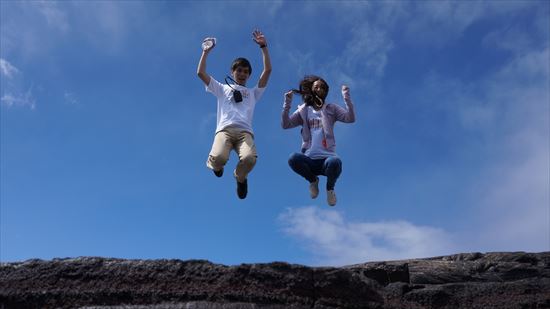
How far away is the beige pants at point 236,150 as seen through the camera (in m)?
8.25

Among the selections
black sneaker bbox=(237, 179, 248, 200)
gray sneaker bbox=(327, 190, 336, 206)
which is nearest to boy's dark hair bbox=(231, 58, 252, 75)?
black sneaker bbox=(237, 179, 248, 200)

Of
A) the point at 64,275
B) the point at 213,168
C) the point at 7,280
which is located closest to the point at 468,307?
the point at 213,168

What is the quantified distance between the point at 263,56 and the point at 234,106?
91 centimetres

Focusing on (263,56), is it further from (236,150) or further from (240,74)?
(236,150)

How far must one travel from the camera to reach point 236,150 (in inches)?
335

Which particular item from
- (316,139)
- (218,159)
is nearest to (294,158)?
(316,139)

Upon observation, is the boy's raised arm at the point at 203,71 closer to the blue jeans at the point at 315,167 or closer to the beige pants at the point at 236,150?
the beige pants at the point at 236,150

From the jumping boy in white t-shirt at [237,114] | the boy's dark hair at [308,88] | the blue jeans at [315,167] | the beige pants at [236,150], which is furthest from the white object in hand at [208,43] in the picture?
the blue jeans at [315,167]

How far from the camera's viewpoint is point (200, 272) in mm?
6191

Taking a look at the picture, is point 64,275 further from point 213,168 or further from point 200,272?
point 213,168

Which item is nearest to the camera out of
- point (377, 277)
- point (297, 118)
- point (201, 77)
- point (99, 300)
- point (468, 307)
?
point (99, 300)

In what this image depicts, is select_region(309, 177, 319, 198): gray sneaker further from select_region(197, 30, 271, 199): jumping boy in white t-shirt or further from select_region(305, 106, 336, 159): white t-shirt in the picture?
select_region(197, 30, 271, 199): jumping boy in white t-shirt

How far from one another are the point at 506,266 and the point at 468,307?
2818 millimetres

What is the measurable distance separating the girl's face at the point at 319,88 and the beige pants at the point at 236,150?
172 cm
